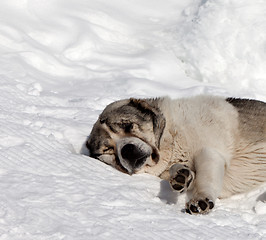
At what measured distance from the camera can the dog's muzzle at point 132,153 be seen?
14.3ft

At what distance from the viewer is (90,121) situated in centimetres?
577

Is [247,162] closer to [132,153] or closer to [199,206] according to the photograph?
[199,206]

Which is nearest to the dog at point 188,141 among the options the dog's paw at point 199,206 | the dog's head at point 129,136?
the dog's head at point 129,136

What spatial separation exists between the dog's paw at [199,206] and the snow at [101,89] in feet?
0.26

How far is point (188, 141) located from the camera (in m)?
4.45

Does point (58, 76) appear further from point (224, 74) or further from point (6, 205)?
point (6, 205)

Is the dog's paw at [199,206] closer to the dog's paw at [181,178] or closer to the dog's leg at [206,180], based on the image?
the dog's leg at [206,180]

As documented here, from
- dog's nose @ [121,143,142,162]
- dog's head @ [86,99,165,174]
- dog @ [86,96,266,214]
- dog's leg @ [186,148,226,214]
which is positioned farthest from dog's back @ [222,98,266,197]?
dog's nose @ [121,143,142,162]

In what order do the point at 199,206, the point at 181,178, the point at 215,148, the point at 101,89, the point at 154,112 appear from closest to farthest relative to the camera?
1. the point at 199,206
2. the point at 181,178
3. the point at 215,148
4. the point at 154,112
5. the point at 101,89

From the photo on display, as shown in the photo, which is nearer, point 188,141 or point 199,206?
point 199,206

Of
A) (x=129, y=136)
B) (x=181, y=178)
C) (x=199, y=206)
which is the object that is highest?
(x=129, y=136)

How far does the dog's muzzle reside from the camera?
4.36 meters

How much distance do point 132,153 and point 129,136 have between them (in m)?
0.18

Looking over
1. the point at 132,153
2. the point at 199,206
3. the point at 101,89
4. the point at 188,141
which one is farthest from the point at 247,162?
the point at 101,89
